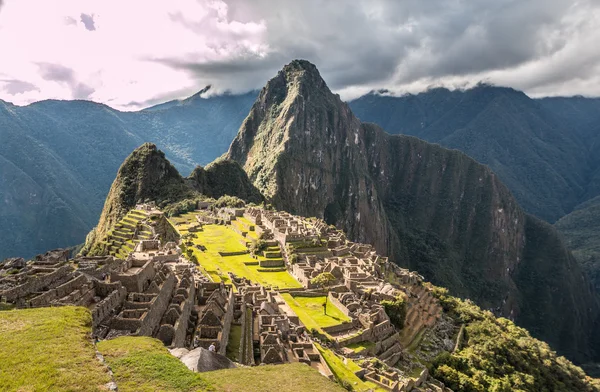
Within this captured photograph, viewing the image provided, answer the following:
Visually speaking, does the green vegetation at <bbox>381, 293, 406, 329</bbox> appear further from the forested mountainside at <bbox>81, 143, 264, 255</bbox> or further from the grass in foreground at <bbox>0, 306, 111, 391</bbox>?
the forested mountainside at <bbox>81, 143, 264, 255</bbox>

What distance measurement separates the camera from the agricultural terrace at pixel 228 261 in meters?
46.7

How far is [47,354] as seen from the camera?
35.7 ft

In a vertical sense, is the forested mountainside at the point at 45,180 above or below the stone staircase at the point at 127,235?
above

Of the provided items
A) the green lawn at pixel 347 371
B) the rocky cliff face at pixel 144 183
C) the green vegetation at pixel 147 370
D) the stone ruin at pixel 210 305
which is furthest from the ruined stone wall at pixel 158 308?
the rocky cliff face at pixel 144 183

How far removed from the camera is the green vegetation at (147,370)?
38.0 ft

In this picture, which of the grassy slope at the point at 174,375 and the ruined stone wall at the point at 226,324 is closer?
the grassy slope at the point at 174,375

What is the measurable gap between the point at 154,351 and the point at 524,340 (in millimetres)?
59948

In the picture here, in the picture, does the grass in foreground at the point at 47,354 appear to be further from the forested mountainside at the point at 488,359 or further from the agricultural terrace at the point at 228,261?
the agricultural terrace at the point at 228,261

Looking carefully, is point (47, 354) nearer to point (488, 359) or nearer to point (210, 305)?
point (210, 305)

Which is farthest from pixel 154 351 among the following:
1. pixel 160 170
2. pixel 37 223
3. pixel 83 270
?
pixel 37 223

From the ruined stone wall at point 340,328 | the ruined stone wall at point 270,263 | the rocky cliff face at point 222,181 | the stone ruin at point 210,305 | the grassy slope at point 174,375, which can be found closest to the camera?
the grassy slope at point 174,375

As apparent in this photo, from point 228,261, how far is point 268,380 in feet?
132

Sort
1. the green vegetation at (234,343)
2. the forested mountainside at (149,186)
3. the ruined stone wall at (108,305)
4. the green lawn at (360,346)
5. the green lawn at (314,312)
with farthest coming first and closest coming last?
the forested mountainside at (149,186)
the green lawn at (314,312)
the green lawn at (360,346)
the green vegetation at (234,343)
the ruined stone wall at (108,305)

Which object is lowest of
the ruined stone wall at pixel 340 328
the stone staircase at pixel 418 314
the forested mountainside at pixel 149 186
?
the stone staircase at pixel 418 314
